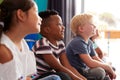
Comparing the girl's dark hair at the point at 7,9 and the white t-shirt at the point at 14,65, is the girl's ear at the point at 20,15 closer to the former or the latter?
the girl's dark hair at the point at 7,9

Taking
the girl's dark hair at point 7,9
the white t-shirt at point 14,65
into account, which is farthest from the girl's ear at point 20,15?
the white t-shirt at point 14,65

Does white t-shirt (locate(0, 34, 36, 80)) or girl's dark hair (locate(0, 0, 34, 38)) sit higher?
girl's dark hair (locate(0, 0, 34, 38))

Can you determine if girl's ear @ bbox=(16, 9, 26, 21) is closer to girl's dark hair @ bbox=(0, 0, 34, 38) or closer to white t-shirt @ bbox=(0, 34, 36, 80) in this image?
girl's dark hair @ bbox=(0, 0, 34, 38)

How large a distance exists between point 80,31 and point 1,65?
1080mm

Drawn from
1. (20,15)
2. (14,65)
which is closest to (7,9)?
(20,15)

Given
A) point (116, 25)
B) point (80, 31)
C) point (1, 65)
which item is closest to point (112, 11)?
point (116, 25)

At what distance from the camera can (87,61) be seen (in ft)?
6.35

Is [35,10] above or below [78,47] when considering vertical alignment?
above

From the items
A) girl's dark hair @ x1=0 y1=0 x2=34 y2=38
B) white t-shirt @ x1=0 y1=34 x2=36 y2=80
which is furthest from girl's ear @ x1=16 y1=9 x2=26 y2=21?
white t-shirt @ x1=0 y1=34 x2=36 y2=80

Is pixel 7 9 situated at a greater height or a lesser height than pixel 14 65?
greater

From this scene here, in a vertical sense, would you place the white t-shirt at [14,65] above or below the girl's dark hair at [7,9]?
below

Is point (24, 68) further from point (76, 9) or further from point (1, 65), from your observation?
point (76, 9)

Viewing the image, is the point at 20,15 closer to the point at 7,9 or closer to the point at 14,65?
the point at 7,9

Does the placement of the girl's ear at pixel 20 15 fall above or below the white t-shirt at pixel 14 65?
above
